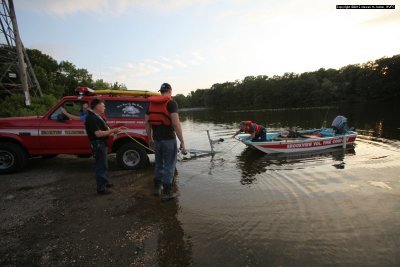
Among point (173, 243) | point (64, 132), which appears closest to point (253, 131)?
point (64, 132)

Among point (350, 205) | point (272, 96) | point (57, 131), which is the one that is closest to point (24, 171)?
point (57, 131)

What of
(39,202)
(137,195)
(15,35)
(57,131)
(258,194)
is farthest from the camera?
(15,35)

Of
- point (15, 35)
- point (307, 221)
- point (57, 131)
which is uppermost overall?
point (15, 35)

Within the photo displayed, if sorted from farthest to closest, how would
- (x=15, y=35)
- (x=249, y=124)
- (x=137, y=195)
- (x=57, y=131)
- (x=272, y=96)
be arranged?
(x=272, y=96), (x=15, y=35), (x=249, y=124), (x=57, y=131), (x=137, y=195)

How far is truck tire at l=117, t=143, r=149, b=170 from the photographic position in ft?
28.4

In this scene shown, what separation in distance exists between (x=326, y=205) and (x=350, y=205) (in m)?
0.51

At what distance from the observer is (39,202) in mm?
5910

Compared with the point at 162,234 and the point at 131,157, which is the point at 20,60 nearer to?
the point at 131,157

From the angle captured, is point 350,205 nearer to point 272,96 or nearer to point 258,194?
point 258,194

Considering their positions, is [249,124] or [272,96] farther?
[272,96]

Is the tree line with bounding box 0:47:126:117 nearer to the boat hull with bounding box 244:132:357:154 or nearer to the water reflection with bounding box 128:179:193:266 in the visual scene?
the boat hull with bounding box 244:132:357:154

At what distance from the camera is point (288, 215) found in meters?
5.38

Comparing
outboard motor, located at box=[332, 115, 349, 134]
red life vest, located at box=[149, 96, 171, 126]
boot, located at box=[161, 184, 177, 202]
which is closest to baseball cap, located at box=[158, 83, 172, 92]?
red life vest, located at box=[149, 96, 171, 126]

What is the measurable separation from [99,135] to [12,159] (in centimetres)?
418
